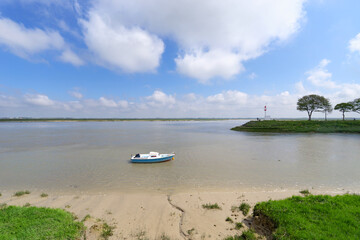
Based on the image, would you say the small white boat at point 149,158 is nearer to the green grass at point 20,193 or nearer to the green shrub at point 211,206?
the green grass at point 20,193

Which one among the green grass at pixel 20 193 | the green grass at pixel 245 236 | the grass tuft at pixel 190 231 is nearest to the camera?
the green grass at pixel 245 236

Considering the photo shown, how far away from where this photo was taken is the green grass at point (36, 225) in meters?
4.80

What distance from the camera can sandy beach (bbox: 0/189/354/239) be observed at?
6.16 metres

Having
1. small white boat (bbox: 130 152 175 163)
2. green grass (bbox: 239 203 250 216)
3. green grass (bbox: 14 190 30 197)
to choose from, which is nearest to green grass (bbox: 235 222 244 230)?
green grass (bbox: 239 203 250 216)

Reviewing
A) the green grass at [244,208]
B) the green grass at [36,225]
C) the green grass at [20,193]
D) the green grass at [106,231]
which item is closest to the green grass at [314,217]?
the green grass at [244,208]

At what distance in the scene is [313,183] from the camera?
38.0 feet

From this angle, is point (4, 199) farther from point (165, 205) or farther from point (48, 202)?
point (165, 205)

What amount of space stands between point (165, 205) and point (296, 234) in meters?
6.02

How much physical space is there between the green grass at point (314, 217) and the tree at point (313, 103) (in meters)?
75.7

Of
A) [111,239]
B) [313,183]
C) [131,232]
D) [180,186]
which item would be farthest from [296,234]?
[313,183]

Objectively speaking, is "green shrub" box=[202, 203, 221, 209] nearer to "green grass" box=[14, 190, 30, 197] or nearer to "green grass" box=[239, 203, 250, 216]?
"green grass" box=[239, 203, 250, 216]

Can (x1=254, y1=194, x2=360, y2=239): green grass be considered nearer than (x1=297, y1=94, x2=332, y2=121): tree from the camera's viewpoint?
Yes

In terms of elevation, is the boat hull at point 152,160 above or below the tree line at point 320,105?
below

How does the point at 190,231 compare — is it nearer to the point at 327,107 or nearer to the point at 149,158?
the point at 149,158
